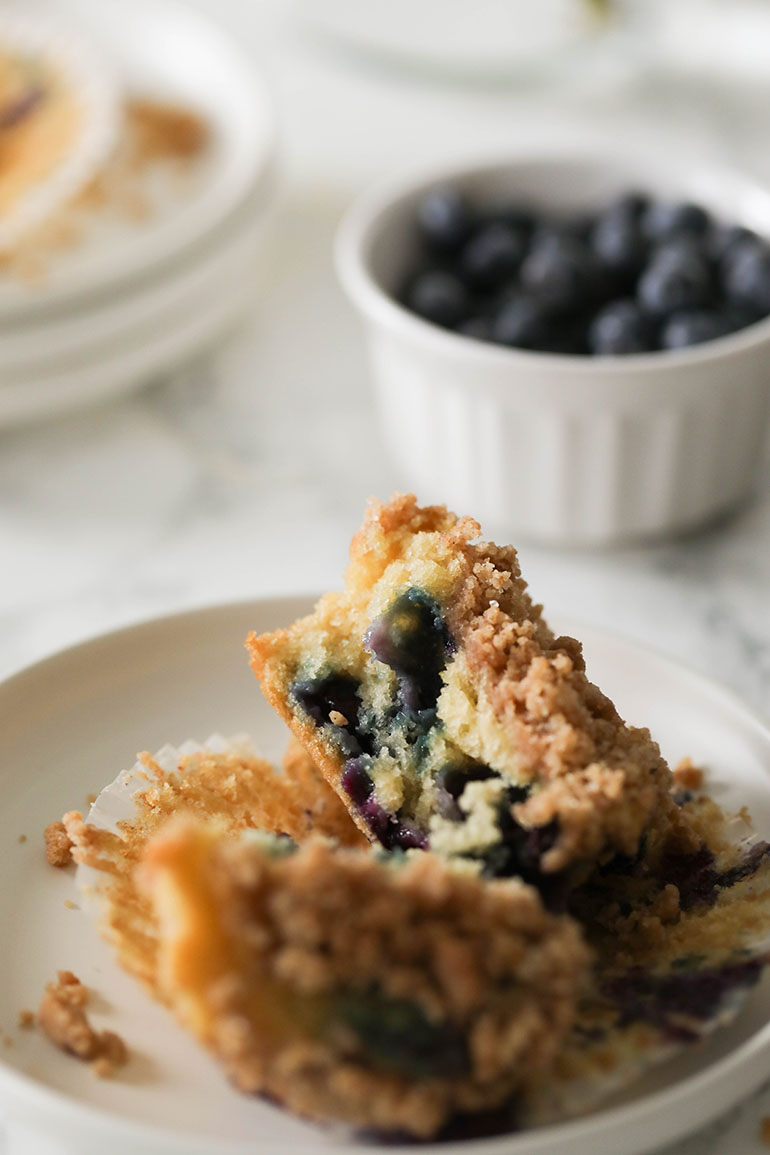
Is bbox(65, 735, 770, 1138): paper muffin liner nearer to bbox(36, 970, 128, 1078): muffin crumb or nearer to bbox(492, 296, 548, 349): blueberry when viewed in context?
bbox(36, 970, 128, 1078): muffin crumb

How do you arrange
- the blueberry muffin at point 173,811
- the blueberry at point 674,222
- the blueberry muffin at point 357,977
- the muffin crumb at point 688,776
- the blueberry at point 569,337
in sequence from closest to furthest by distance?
1. the blueberry muffin at point 357,977
2. the blueberry muffin at point 173,811
3. the muffin crumb at point 688,776
4. the blueberry at point 569,337
5. the blueberry at point 674,222

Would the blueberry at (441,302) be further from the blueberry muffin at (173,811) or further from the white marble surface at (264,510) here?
the blueberry muffin at (173,811)

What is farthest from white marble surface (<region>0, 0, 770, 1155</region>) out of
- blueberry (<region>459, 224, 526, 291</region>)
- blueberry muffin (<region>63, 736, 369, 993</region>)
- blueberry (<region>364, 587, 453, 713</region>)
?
blueberry (<region>364, 587, 453, 713</region>)

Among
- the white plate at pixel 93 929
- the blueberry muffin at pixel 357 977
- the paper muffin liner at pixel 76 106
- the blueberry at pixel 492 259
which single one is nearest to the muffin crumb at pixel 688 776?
the white plate at pixel 93 929

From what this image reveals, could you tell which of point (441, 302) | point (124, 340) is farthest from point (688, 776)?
point (124, 340)

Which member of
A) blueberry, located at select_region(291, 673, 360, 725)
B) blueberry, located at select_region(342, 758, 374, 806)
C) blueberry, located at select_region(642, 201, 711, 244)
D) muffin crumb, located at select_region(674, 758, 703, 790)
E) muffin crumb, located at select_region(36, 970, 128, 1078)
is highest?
blueberry, located at select_region(642, 201, 711, 244)

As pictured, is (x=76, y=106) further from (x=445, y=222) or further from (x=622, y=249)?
(x=622, y=249)
